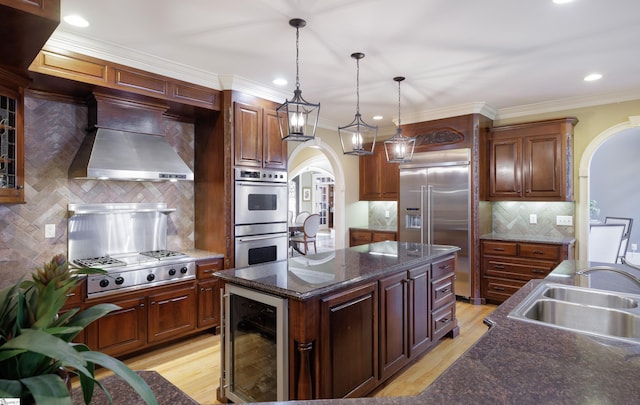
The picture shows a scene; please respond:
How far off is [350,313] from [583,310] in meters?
1.23

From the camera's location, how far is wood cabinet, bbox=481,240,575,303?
14.1ft

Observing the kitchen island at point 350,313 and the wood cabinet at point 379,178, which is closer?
the kitchen island at point 350,313

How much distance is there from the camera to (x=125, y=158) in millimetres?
3145

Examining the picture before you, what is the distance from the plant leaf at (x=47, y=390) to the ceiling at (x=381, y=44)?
240 cm

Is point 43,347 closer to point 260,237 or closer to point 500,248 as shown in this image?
point 260,237

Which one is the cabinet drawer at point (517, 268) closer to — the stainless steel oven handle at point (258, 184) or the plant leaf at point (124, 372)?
the stainless steel oven handle at point (258, 184)

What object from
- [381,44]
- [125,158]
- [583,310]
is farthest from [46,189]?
[583,310]

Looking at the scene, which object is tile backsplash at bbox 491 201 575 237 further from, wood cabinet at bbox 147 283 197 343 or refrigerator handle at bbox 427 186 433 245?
wood cabinet at bbox 147 283 197 343

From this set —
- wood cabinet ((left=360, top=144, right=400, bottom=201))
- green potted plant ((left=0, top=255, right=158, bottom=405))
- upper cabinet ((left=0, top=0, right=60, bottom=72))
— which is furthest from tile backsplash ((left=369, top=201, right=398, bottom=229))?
green potted plant ((left=0, top=255, right=158, bottom=405))

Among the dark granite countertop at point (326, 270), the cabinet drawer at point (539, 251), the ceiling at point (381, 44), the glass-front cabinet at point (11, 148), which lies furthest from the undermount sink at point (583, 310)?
the glass-front cabinet at point (11, 148)

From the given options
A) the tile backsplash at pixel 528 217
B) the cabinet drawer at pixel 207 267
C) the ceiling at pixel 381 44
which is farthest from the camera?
the tile backsplash at pixel 528 217

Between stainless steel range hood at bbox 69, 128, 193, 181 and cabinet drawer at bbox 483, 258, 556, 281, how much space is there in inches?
154

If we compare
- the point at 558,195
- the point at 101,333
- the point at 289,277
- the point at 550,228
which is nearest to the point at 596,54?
the point at 558,195

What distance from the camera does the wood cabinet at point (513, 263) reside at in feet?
14.1
